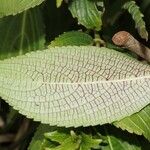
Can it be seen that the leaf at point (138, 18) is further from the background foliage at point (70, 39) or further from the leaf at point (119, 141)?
the leaf at point (119, 141)

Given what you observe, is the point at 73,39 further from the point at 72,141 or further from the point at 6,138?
the point at 6,138

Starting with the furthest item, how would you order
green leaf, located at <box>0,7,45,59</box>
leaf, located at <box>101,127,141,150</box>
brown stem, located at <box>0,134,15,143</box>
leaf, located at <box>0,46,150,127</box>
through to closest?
brown stem, located at <box>0,134,15,143</box> → green leaf, located at <box>0,7,45,59</box> → leaf, located at <box>101,127,141,150</box> → leaf, located at <box>0,46,150,127</box>

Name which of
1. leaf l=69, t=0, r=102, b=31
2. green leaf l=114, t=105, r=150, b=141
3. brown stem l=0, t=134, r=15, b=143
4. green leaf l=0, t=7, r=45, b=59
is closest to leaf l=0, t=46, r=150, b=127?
green leaf l=114, t=105, r=150, b=141

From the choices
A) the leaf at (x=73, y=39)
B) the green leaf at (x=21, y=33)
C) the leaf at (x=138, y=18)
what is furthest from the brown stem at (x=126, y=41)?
the green leaf at (x=21, y=33)

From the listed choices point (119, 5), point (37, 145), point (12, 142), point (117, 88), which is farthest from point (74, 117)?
point (12, 142)

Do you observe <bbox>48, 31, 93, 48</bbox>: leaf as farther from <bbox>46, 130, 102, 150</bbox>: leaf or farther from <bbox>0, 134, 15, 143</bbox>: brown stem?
<bbox>0, 134, 15, 143</bbox>: brown stem

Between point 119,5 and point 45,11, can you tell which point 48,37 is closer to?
point 45,11
